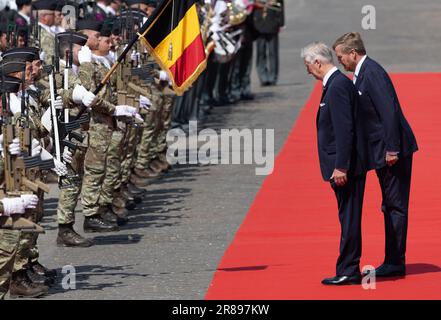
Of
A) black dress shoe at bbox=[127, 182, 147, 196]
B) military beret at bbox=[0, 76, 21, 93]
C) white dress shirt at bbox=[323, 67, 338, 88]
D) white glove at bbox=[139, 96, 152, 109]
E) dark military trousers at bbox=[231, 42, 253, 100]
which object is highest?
dark military trousers at bbox=[231, 42, 253, 100]

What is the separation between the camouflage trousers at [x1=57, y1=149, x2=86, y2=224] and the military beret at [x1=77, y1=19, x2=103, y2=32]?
1.57 metres

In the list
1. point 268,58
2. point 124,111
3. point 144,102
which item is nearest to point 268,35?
point 268,58

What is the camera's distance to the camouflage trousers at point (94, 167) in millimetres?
15719

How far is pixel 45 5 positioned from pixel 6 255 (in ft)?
21.8

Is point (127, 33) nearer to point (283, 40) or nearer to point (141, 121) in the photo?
point (141, 121)

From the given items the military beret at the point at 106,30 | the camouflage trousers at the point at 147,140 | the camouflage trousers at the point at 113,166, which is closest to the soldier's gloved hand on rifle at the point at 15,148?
the military beret at the point at 106,30

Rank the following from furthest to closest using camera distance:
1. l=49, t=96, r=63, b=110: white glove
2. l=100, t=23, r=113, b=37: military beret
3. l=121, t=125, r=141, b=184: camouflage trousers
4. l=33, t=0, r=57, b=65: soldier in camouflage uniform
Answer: l=121, t=125, r=141, b=184: camouflage trousers
l=33, t=0, r=57, b=65: soldier in camouflage uniform
l=100, t=23, r=113, b=37: military beret
l=49, t=96, r=63, b=110: white glove

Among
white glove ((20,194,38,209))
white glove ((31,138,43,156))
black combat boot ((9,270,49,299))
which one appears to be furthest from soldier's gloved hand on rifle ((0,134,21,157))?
black combat boot ((9,270,49,299))

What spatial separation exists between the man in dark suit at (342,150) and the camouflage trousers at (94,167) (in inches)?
148

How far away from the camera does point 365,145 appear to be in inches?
497

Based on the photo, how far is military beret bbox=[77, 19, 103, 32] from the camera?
619 inches

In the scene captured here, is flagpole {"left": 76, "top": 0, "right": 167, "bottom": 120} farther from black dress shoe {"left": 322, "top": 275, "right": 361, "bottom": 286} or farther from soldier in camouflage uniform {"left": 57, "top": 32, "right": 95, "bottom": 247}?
black dress shoe {"left": 322, "top": 275, "right": 361, "bottom": 286}

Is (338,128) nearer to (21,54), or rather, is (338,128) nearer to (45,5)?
(21,54)

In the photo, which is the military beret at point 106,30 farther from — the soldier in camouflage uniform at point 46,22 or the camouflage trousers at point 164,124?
the camouflage trousers at point 164,124
